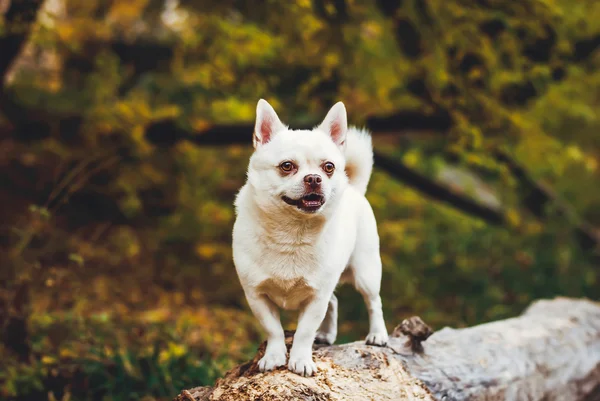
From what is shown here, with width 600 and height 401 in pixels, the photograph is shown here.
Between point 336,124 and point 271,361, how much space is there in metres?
1.13

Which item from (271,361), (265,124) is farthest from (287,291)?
(265,124)

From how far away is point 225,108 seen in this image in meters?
7.77

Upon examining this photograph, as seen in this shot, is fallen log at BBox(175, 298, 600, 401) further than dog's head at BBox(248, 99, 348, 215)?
Yes

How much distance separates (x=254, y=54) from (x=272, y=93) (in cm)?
49

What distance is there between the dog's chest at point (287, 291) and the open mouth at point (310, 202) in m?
0.35

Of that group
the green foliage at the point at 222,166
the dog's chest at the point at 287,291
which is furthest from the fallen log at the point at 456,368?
the green foliage at the point at 222,166

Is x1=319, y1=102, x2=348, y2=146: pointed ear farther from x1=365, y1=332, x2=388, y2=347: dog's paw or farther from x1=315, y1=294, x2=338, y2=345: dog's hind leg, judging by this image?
x1=365, y1=332, x2=388, y2=347: dog's paw

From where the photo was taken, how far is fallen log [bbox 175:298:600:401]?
2.88 m

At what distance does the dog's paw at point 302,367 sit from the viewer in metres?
2.86

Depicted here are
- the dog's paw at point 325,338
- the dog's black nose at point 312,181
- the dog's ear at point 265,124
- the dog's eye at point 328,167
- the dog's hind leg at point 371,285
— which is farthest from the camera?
the dog's paw at point 325,338

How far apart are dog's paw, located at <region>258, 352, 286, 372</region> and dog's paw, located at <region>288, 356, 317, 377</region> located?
0.06 metres

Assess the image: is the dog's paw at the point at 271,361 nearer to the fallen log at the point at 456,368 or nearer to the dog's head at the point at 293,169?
the fallen log at the point at 456,368

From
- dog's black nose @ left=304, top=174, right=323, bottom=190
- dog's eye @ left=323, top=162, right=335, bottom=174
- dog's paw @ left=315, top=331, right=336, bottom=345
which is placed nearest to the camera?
dog's black nose @ left=304, top=174, right=323, bottom=190

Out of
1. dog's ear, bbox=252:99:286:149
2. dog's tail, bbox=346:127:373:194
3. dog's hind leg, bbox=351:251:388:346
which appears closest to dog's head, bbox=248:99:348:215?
dog's ear, bbox=252:99:286:149
